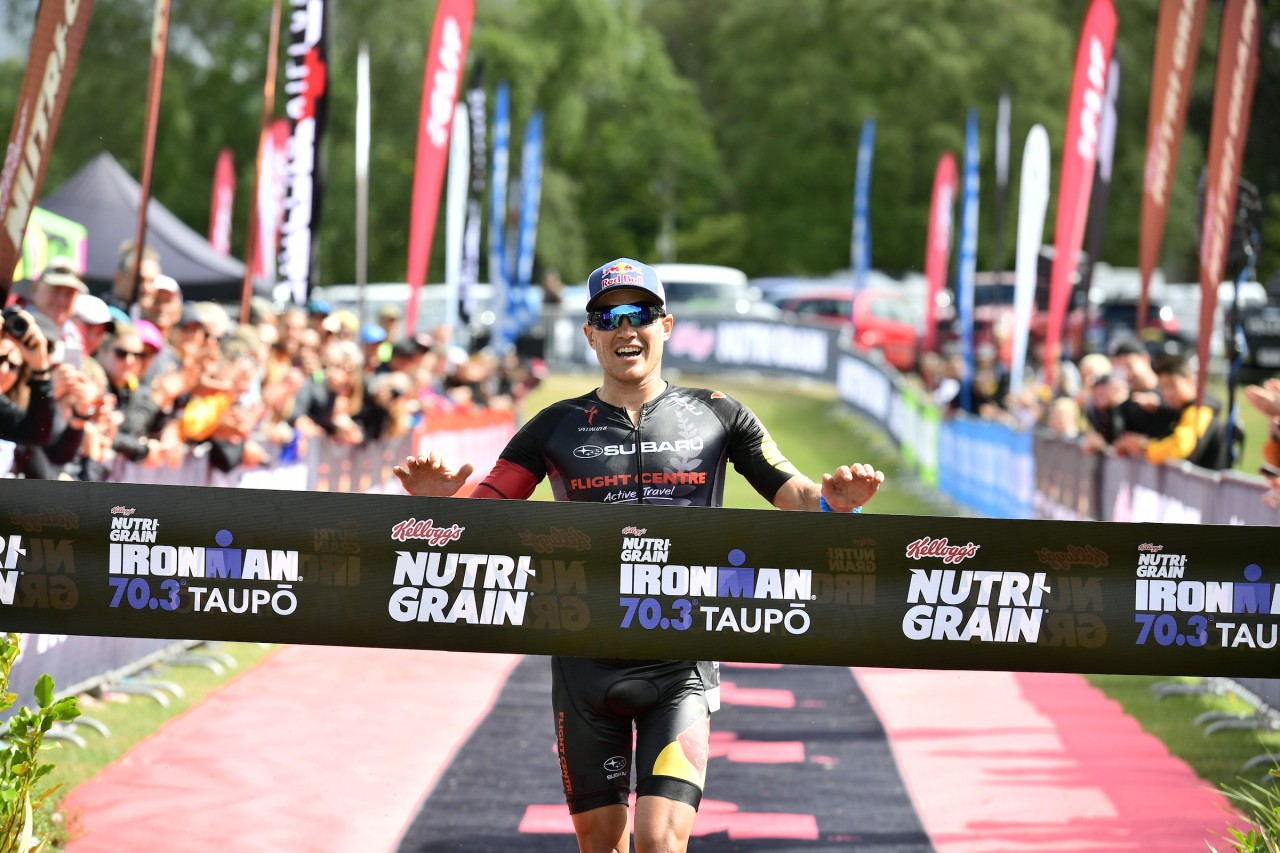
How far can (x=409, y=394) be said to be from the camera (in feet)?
54.7

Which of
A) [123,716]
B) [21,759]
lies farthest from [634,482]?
[123,716]

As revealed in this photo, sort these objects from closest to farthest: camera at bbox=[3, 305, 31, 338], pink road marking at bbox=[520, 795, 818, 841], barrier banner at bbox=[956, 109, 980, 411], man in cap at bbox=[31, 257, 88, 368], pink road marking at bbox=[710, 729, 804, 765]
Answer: pink road marking at bbox=[520, 795, 818, 841] → camera at bbox=[3, 305, 31, 338] → pink road marking at bbox=[710, 729, 804, 765] → man in cap at bbox=[31, 257, 88, 368] → barrier banner at bbox=[956, 109, 980, 411]

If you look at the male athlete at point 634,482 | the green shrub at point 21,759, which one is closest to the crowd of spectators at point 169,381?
the green shrub at point 21,759

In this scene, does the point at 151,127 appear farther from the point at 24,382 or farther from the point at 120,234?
the point at 120,234

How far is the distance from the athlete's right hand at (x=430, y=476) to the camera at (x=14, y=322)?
2.83 meters

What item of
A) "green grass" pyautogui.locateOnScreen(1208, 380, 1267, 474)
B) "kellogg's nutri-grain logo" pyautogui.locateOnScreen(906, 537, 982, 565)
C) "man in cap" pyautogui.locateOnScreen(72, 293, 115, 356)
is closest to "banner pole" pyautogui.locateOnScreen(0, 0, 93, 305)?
"man in cap" pyautogui.locateOnScreen(72, 293, 115, 356)

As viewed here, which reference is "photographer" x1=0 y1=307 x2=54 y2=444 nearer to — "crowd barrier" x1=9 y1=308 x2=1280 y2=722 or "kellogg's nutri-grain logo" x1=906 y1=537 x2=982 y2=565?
"crowd barrier" x1=9 y1=308 x2=1280 y2=722

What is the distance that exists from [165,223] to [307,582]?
18.5 metres

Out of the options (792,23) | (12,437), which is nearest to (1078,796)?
(12,437)

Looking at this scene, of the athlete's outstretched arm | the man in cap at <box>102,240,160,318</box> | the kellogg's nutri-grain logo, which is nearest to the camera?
the athlete's outstretched arm

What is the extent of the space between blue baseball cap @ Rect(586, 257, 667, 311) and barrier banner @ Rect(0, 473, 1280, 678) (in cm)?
64

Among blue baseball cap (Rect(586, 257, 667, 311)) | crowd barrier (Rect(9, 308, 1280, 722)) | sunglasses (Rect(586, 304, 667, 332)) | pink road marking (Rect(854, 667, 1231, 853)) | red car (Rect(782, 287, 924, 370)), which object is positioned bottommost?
pink road marking (Rect(854, 667, 1231, 853))

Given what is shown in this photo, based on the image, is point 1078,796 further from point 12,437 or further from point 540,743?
point 12,437

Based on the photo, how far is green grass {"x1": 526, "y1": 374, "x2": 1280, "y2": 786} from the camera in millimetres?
9094
